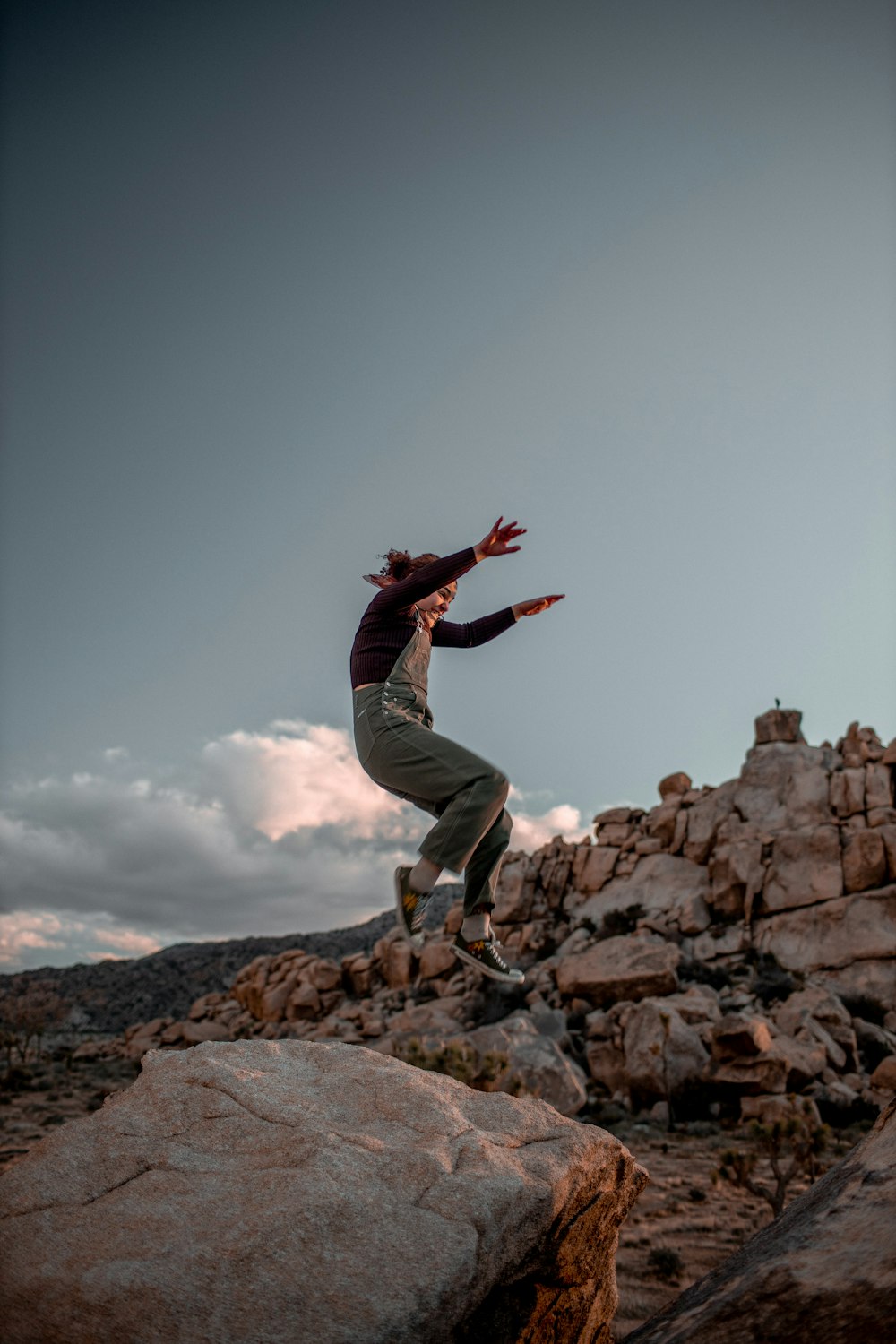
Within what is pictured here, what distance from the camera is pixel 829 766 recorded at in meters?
39.7

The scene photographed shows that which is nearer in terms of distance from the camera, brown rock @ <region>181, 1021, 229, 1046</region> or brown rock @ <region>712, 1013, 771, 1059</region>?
brown rock @ <region>712, 1013, 771, 1059</region>

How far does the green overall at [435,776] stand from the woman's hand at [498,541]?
766 millimetres

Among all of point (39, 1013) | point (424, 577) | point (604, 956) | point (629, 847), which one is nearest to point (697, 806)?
point (629, 847)

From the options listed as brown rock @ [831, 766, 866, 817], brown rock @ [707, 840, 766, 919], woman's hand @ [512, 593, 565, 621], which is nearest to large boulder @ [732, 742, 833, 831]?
brown rock @ [831, 766, 866, 817]

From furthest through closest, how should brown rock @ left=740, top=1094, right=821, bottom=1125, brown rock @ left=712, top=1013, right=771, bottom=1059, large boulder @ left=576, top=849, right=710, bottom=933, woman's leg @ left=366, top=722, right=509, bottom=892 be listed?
large boulder @ left=576, top=849, right=710, bottom=933
brown rock @ left=712, top=1013, right=771, bottom=1059
brown rock @ left=740, top=1094, right=821, bottom=1125
woman's leg @ left=366, top=722, right=509, bottom=892

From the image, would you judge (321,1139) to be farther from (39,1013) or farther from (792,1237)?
(39,1013)

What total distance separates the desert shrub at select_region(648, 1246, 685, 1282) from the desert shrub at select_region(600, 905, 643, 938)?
28140 mm

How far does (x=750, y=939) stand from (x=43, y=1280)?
3660cm

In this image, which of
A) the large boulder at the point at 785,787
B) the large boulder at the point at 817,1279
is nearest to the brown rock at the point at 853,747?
the large boulder at the point at 785,787

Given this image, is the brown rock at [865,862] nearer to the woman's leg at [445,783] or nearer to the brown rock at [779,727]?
the brown rock at [779,727]

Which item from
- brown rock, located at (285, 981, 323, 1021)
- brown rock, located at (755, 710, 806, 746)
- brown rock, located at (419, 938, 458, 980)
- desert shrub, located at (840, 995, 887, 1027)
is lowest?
desert shrub, located at (840, 995, 887, 1027)

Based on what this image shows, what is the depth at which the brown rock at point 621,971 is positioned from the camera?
29.6m

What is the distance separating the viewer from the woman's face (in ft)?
17.4

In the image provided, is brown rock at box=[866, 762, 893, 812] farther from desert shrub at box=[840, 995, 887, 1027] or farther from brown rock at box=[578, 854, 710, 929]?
desert shrub at box=[840, 995, 887, 1027]
